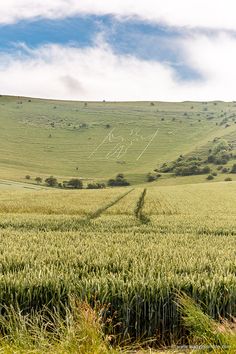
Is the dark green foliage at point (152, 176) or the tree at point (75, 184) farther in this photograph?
the dark green foliage at point (152, 176)

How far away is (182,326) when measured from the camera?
33.8 ft

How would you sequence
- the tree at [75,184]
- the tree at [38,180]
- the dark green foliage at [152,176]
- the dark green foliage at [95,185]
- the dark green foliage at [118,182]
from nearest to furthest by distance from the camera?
1. the tree at [75,184]
2. the dark green foliage at [95,185]
3. the tree at [38,180]
4. the dark green foliage at [118,182]
5. the dark green foliage at [152,176]

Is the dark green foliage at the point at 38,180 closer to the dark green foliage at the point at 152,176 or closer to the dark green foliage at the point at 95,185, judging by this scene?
the dark green foliage at the point at 95,185

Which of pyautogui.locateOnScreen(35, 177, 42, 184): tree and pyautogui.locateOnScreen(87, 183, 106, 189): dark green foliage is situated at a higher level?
pyautogui.locateOnScreen(35, 177, 42, 184): tree

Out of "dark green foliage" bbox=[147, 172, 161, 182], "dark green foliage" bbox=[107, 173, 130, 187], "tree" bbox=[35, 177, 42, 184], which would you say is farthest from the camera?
"dark green foliage" bbox=[147, 172, 161, 182]

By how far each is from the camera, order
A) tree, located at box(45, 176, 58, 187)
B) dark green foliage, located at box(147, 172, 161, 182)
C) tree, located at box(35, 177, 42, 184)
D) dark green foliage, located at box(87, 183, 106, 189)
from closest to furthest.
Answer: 1. dark green foliage, located at box(87, 183, 106, 189)
2. tree, located at box(45, 176, 58, 187)
3. tree, located at box(35, 177, 42, 184)
4. dark green foliage, located at box(147, 172, 161, 182)

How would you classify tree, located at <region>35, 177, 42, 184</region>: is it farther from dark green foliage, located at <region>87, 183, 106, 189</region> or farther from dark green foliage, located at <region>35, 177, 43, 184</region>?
dark green foliage, located at <region>87, 183, 106, 189</region>

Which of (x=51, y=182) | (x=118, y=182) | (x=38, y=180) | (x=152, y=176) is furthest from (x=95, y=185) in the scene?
(x=152, y=176)

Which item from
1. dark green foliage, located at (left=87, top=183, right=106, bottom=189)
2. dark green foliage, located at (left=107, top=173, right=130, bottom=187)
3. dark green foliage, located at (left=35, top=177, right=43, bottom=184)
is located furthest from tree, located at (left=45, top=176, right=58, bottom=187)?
dark green foliage, located at (left=107, top=173, right=130, bottom=187)

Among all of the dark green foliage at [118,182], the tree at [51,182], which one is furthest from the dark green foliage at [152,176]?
the tree at [51,182]

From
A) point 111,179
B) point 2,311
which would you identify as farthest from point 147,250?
point 111,179

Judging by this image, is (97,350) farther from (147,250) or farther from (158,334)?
(147,250)

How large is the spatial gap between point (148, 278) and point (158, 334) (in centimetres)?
138

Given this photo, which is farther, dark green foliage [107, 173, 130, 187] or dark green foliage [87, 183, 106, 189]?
dark green foliage [107, 173, 130, 187]
